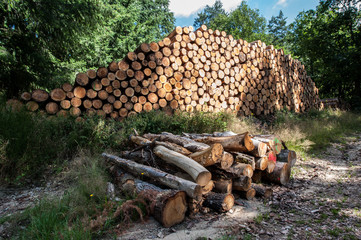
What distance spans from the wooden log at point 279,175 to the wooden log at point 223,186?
1107 mm

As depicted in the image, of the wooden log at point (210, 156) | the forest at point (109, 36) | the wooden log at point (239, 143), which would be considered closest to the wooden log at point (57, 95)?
the forest at point (109, 36)

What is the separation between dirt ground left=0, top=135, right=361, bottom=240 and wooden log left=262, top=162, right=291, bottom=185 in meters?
0.12

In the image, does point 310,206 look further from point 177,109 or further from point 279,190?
point 177,109

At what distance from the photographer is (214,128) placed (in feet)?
18.4

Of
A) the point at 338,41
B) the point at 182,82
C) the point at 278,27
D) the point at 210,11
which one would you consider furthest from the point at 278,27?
the point at 182,82

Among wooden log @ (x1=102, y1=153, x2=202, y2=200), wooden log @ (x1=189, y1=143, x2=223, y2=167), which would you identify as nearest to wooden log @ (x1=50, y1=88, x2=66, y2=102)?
wooden log @ (x1=102, y1=153, x2=202, y2=200)

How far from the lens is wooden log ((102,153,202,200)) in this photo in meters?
2.21

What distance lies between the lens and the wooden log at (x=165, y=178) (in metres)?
2.21

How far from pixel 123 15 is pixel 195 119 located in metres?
9.76

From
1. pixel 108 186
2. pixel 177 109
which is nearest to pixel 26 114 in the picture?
pixel 108 186

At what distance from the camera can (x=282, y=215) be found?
2516 millimetres

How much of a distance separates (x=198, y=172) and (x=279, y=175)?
1.81 meters

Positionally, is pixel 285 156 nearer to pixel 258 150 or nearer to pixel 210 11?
pixel 258 150

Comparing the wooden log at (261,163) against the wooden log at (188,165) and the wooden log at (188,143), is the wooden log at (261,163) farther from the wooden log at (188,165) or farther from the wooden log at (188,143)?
the wooden log at (188,165)
